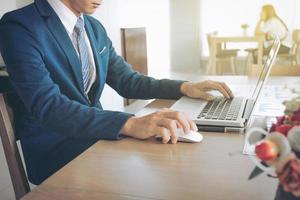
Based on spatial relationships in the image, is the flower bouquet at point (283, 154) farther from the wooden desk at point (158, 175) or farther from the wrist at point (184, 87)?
the wrist at point (184, 87)

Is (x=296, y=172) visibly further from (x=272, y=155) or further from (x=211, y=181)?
(x=211, y=181)

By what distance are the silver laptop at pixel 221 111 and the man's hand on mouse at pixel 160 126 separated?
0.27 feet

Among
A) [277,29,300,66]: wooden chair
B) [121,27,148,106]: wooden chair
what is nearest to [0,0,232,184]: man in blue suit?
[121,27,148,106]: wooden chair

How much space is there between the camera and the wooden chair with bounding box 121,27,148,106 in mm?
3154

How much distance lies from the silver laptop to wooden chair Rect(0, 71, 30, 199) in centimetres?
48

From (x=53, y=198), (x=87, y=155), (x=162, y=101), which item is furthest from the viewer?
(x=162, y=101)

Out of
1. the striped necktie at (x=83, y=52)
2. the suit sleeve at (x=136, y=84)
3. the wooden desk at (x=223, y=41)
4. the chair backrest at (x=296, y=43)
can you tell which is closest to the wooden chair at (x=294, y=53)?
the chair backrest at (x=296, y=43)

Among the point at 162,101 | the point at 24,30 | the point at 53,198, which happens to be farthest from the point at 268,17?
the point at 53,198

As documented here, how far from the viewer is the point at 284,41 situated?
553cm

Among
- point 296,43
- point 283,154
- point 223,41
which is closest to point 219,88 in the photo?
point 283,154

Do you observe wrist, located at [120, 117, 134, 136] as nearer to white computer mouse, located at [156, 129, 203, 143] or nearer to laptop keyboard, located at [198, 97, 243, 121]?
white computer mouse, located at [156, 129, 203, 143]

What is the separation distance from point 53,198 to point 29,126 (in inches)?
20.7

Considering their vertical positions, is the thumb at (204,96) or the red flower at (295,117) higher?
the red flower at (295,117)

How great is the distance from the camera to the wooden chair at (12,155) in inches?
36.2
